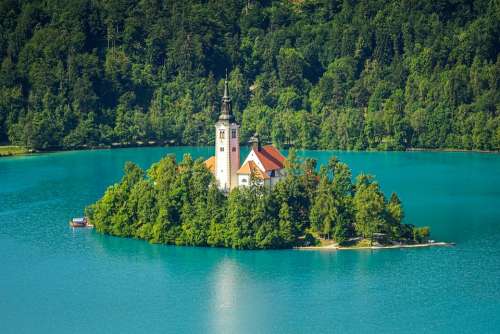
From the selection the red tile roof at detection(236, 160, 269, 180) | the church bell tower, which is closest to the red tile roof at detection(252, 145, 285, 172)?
the red tile roof at detection(236, 160, 269, 180)

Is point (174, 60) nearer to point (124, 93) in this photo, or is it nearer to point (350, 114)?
point (124, 93)

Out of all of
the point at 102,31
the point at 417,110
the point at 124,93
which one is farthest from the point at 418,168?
the point at 102,31

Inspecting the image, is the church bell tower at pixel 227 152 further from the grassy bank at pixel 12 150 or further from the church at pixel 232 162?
the grassy bank at pixel 12 150

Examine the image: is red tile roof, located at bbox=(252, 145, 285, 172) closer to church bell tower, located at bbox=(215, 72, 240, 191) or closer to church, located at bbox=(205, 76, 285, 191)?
→ church, located at bbox=(205, 76, 285, 191)

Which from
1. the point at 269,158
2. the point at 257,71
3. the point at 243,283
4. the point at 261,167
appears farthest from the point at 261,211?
the point at 257,71

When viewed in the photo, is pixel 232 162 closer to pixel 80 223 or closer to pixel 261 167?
pixel 261 167

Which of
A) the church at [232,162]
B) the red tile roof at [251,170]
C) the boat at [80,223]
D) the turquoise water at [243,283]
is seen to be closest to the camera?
the turquoise water at [243,283]

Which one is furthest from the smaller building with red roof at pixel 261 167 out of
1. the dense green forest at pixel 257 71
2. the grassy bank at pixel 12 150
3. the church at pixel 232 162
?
the grassy bank at pixel 12 150
